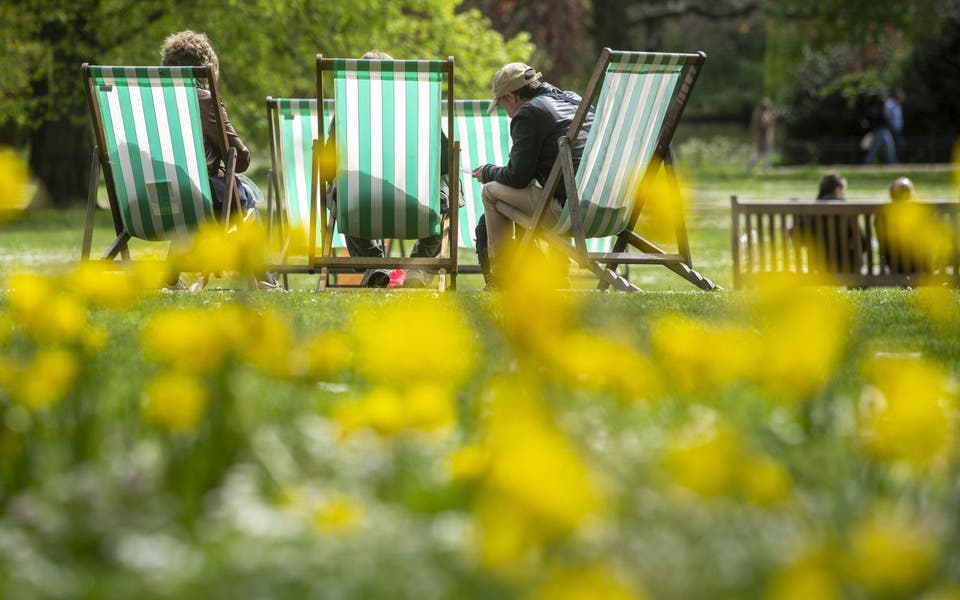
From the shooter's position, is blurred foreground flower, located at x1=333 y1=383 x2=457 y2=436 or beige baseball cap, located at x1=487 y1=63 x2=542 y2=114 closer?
blurred foreground flower, located at x1=333 y1=383 x2=457 y2=436

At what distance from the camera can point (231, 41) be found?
1995 cm

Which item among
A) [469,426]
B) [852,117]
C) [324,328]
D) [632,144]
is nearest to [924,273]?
[632,144]

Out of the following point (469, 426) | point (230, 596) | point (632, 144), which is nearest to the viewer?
point (230, 596)

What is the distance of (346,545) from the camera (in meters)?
2.36

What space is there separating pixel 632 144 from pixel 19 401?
4110mm

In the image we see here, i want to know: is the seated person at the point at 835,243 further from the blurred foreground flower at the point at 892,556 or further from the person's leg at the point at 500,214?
the blurred foreground flower at the point at 892,556

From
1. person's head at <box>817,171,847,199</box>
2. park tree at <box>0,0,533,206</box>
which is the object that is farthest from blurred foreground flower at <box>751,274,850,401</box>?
park tree at <box>0,0,533,206</box>

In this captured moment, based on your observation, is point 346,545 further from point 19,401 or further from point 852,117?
point 852,117

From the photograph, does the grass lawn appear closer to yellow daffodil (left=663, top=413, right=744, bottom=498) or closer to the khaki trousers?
yellow daffodil (left=663, top=413, right=744, bottom=498)

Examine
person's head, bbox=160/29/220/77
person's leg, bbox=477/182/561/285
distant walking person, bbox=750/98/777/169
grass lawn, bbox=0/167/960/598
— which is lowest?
distant walking person, bbox=750/98/777/169

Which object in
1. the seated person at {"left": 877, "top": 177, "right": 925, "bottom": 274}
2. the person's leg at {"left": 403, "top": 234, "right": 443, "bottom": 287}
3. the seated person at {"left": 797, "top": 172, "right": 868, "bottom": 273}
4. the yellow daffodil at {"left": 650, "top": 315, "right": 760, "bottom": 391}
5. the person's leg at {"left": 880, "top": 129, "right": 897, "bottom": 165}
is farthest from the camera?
the person's leg at {"left": 880, "top": 129, "right": 897, "bottom": 165}

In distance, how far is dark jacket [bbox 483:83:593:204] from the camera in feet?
22.4

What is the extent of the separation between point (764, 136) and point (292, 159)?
1005 inches

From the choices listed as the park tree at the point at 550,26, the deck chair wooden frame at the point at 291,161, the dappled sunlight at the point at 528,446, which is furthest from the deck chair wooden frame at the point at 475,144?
the park tree at the point at 550,26
